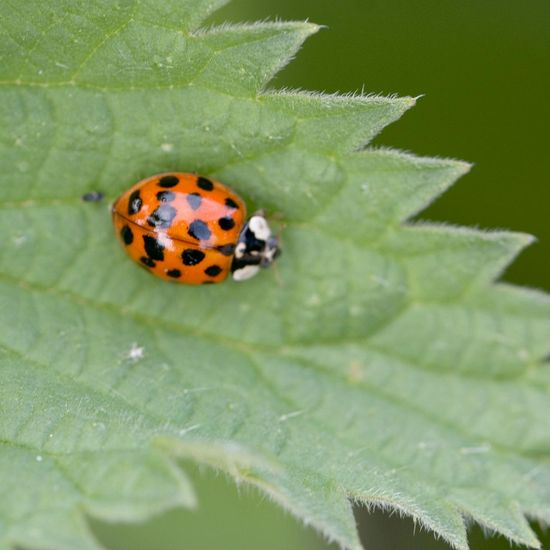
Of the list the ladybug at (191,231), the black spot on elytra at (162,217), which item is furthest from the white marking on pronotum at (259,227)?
the black spot on elytra at (162,217)

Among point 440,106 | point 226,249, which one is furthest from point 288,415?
point 440,106

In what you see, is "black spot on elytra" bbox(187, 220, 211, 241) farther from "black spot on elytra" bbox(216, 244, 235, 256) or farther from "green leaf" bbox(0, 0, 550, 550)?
"green leaf" bbox(0, 0, 550, 550)

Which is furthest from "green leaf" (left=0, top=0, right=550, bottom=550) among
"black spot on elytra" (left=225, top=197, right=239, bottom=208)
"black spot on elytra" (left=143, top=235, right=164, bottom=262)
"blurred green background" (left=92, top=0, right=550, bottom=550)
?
"blurred green background" (left=92, top=0, right=550, bottom=550)

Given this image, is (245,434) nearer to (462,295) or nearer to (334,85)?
(462,295)

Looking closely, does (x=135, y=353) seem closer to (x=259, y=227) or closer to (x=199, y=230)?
(x=199, y=230)

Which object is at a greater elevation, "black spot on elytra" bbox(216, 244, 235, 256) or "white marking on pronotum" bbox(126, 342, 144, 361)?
"black spot on elytra" bbox(216, 244, 235, 256)

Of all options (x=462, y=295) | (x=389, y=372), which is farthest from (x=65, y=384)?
(x=462, y=295)
